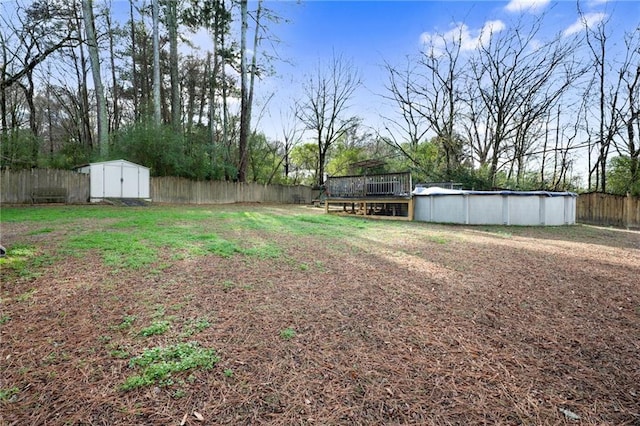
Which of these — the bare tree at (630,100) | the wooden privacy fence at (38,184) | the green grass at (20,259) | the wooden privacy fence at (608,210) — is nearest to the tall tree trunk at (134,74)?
the wooden privacy fence at (38,184)

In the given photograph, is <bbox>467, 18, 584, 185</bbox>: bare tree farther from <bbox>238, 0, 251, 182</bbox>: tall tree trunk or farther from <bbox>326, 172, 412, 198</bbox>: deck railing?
<bbox>238, 0, 251, 182</bbox>: tall tree trunk

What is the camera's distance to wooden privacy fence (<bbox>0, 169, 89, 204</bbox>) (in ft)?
37.1

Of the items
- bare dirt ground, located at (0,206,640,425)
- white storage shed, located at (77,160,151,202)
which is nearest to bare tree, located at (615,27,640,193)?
bare dirt ground, located at (0,206,640,425)

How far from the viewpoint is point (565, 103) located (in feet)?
56.4

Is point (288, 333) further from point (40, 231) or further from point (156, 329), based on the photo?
point (40, 231)

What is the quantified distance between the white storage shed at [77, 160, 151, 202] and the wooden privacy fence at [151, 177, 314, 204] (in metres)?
1.01

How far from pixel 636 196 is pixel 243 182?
18.7m

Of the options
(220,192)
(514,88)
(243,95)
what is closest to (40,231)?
(220,192)

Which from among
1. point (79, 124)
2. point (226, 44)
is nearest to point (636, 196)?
point (226, 44)

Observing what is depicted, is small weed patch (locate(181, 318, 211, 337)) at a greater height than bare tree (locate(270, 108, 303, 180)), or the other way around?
bare tree (locate(270, 108, 303, 180))

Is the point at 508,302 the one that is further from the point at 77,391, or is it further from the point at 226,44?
the point at 226,44

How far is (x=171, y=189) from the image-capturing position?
15.8 m

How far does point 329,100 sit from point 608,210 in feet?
62.4

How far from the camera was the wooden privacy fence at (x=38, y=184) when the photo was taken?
37.1 feet
